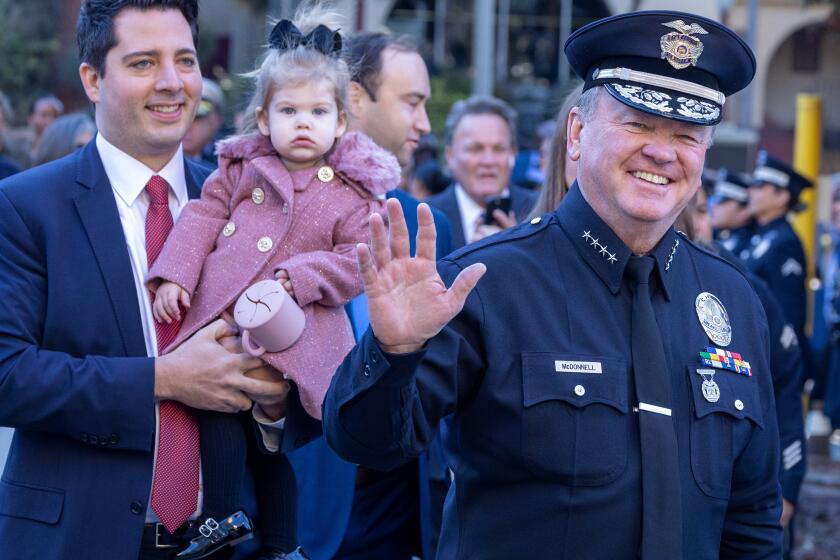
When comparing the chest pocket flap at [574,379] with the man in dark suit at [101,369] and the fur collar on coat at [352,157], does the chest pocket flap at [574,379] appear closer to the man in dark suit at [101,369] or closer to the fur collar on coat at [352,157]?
the man in dark suit at [101,369]

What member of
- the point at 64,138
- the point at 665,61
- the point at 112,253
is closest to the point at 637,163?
the point at 665,61

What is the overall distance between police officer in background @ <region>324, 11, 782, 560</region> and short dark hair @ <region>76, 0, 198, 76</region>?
1.23 metres

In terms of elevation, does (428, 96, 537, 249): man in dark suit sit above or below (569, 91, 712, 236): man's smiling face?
below

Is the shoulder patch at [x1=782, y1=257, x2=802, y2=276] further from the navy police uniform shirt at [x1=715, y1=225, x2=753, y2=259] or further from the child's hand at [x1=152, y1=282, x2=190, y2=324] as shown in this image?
the child's hand at [x1=152, y1=282, x2=190, y2=324]

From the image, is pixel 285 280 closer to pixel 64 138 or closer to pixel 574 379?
pixel 574 379

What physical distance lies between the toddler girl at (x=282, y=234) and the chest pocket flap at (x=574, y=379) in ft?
2.57

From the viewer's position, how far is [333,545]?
4.07 meters

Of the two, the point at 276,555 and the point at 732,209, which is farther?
the point at 732,209

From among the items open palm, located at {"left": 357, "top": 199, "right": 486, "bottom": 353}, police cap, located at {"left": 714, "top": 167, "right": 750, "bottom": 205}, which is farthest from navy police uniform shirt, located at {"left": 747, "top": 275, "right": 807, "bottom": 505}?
police cap, located at {"left": 714, "top": 167, "right": 750, "bottom": 205}

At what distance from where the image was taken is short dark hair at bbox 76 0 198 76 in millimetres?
3504

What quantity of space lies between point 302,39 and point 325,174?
1.47ft

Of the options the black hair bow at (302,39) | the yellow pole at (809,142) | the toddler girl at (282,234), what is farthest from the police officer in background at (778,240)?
the toddler girl at (282,234)

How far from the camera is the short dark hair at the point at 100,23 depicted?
11.5 ft

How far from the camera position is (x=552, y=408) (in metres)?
2.77
